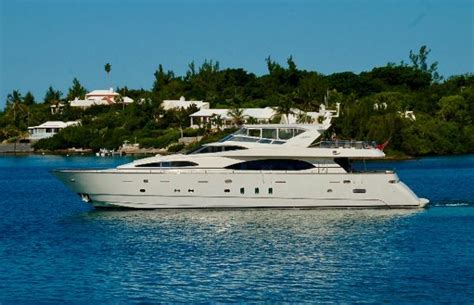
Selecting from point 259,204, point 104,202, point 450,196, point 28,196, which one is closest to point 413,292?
Result: point 259,204

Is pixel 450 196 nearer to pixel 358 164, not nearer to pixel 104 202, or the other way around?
pixel 104 202

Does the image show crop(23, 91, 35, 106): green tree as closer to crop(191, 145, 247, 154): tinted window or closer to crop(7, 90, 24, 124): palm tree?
crop(7, 90, 24, 124): palm tree

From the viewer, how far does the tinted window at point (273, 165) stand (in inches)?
1732

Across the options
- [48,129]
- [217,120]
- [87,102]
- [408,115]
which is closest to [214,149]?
[408,115]

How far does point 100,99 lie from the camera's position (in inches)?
6038

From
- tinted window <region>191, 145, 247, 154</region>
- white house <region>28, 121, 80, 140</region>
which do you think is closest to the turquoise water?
tinted window <region>191, 145, 247, 154</region>

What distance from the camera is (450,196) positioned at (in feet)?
174

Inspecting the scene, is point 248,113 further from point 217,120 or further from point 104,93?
point 104,93

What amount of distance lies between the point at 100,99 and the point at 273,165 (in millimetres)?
111877

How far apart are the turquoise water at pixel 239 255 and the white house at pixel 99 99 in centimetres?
10071

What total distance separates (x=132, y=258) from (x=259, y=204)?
11428 mm

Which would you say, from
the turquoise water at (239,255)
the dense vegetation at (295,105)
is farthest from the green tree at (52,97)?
the turquoise water at (239,255)

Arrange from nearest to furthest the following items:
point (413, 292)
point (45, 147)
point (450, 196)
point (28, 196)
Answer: point (413, 292) < point (450, 196) < point (28, 196) < point (45, 147)

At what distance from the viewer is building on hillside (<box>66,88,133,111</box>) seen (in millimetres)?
148750
